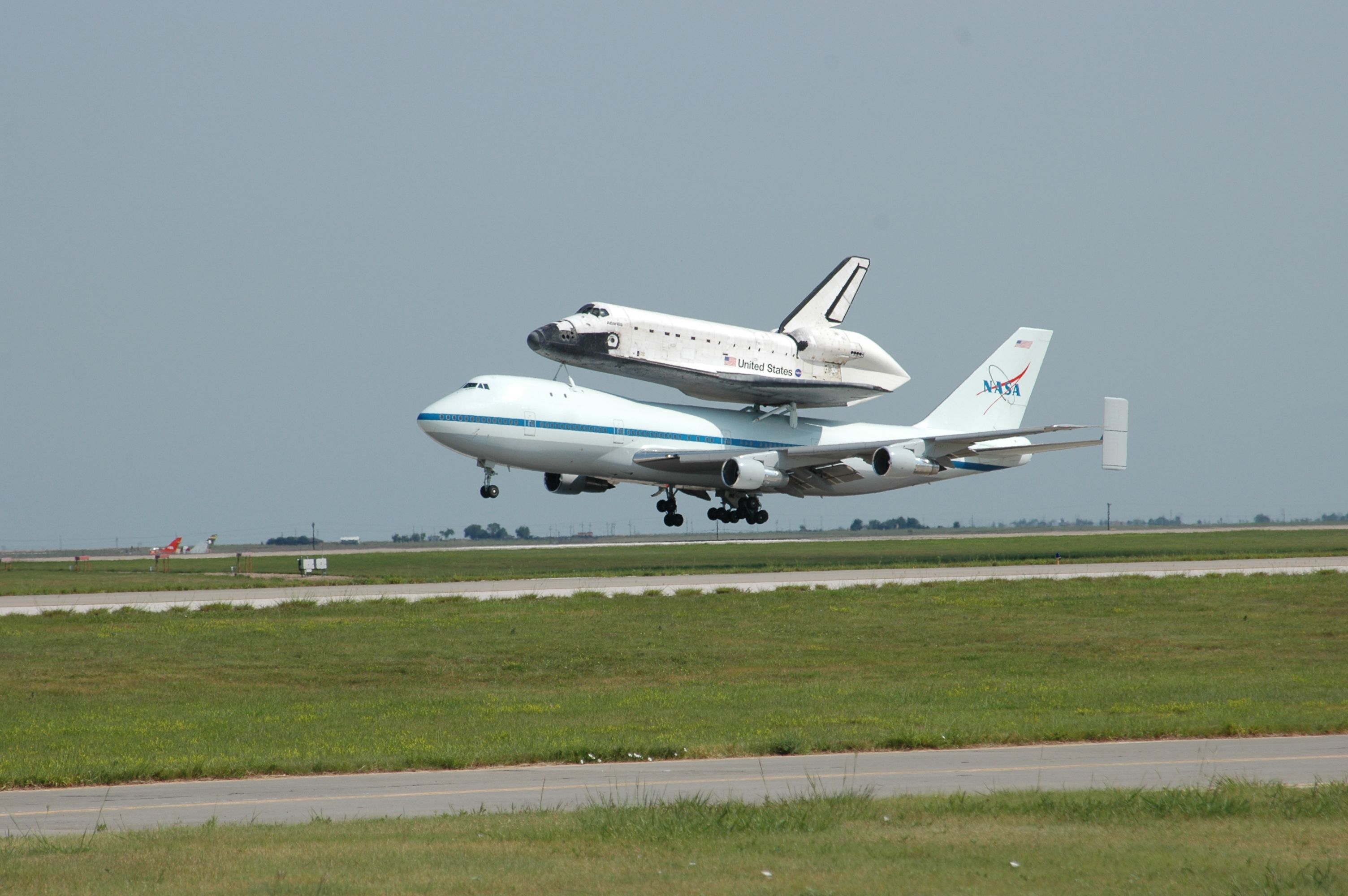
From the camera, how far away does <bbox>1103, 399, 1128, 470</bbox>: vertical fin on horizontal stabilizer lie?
210 ft

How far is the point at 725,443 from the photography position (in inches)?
2331

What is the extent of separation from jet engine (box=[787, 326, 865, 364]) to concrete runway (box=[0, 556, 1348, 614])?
45.2 feet

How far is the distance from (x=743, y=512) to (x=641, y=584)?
1574 cm

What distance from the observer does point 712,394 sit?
→ 60.6m

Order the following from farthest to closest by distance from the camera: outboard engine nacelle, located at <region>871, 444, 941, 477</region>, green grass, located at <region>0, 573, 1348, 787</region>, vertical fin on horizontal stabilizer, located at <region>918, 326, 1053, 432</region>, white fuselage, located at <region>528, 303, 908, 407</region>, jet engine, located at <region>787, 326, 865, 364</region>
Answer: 1. vertical fin on horizontal stabilizer, located at <region>918, 326, 1053, 432</region>
2. jet engine, located at <region>787, 326, 865, 364</region>
3. outboard engine nacelle, located at <region>871, 444, 941, 477</region>
4. white fuselage, located at <region>528, 303, 908, 407</region>
5. green grass, located at <region>0, 573, 1348, 787</region>

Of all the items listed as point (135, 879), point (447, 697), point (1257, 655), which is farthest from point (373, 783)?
point (1257, 655)

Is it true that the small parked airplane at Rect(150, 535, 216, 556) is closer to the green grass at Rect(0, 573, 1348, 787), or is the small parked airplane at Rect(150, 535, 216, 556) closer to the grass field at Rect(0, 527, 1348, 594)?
the grass field at Rect(0, 527, 1348, 594)

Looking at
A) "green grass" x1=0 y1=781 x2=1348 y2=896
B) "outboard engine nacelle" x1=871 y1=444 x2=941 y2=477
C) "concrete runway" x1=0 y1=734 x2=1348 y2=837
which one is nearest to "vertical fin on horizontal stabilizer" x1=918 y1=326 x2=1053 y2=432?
"outboard engine nacelle" x1=871 y1=444 x2=941 y2=477

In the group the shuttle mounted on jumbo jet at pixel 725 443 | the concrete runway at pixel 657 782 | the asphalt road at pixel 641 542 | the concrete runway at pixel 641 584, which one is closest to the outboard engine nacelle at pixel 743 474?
the shuttle mounted on jumbo jet at pixel 725 443

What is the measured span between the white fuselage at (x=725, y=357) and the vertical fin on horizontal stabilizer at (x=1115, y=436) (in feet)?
32.2

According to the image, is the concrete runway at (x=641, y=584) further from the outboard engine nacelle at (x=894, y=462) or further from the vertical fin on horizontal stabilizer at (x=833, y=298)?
the vertical fin on horizontal stabilizer at (x=833, y=298)

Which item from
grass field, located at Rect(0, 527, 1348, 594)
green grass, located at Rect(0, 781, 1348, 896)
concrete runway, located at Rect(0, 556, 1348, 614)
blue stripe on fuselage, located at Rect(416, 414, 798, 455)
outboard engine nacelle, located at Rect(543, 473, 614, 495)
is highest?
blue stripe on fuselage, located at Rect(416, 414, 798, 455)

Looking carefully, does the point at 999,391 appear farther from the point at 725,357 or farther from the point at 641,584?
the point at 641,584

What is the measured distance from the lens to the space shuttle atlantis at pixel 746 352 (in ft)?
181
